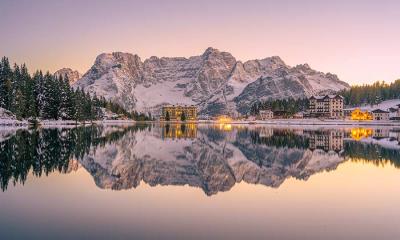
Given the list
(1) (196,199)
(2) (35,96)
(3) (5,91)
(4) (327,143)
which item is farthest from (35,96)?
(1) (196,199)

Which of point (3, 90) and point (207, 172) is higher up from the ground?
point (3, 90)


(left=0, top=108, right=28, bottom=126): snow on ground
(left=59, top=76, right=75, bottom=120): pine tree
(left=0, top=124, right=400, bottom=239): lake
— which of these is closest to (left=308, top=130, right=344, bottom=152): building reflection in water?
(left=0, top=124, right=400, bottom=239): lake

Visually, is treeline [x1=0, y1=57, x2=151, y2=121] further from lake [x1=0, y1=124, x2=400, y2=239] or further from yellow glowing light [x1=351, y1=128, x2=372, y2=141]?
lake [x1=0, y1=124, x2=400, y2=239]

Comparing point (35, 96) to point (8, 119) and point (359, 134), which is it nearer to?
point (8, 119)

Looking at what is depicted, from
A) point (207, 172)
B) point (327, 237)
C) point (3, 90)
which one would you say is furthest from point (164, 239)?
point (3, 90)

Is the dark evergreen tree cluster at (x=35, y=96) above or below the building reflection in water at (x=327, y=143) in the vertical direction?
above

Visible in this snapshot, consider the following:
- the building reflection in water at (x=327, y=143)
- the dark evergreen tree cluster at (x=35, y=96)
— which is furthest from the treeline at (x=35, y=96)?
the building reflection in water at (x=327, y=143)

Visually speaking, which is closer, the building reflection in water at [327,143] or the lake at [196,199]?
the lake at [196,199]

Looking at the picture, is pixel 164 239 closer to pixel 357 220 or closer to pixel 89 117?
pixel 357 220

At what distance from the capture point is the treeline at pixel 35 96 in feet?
421

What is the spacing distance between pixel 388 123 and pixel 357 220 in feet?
609

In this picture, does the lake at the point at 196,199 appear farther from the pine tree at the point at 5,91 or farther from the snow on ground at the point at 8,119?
the pine tree at the point at 5,91

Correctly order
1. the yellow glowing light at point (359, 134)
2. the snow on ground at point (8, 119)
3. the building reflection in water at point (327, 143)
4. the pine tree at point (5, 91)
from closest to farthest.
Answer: the building reflection in water at point (327, 143), the yellow glowing light at point (359, 134), the snow on ground at point (8, 119), the pine tree at point (5, 91)

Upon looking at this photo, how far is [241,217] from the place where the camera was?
59.7 feet
